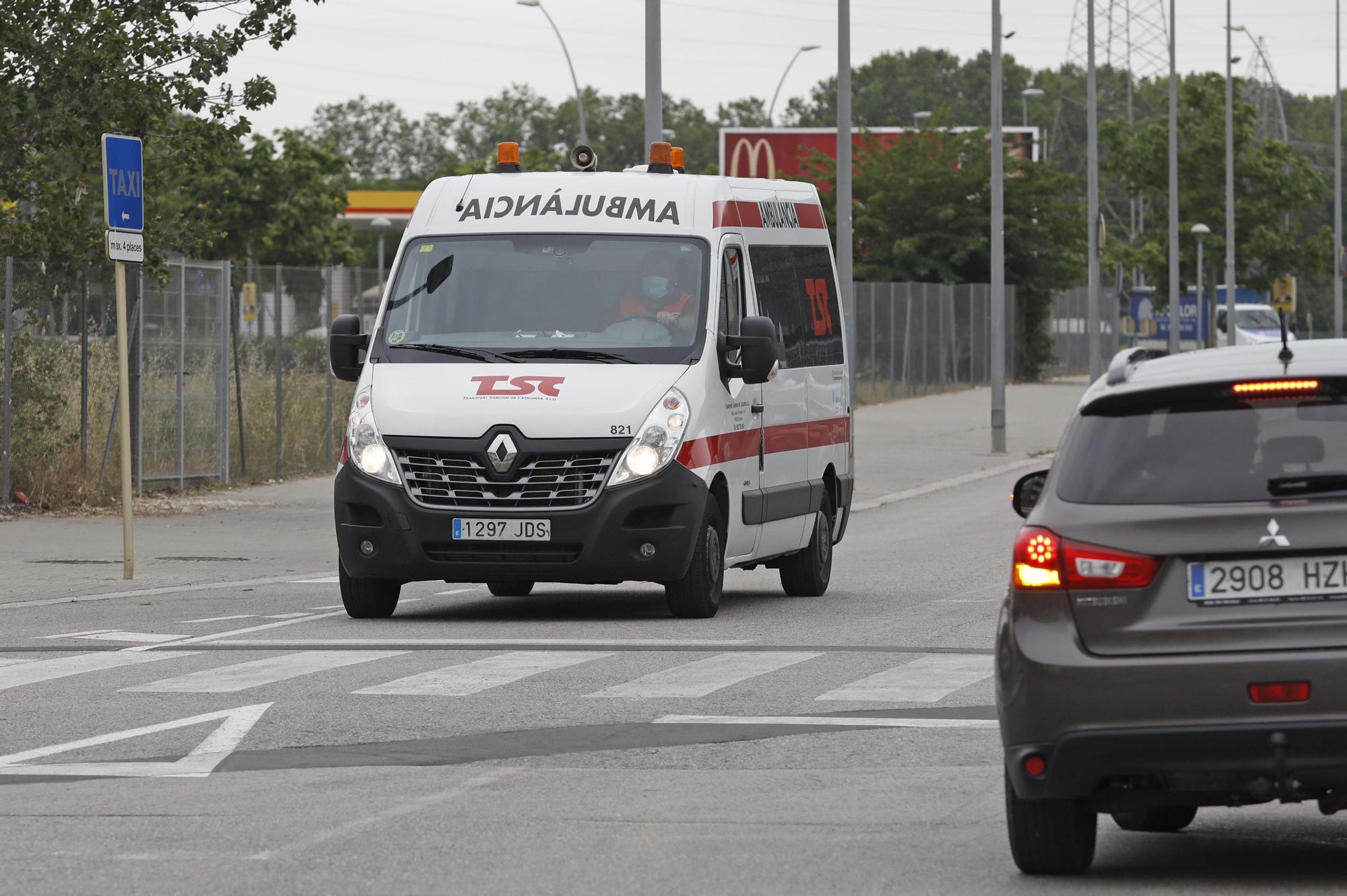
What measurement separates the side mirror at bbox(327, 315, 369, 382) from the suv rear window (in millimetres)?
8490

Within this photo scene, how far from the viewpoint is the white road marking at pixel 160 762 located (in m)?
8.62

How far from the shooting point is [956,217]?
5769 centimetres

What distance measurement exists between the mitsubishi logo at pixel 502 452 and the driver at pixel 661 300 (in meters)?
1.26

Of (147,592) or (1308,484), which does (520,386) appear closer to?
(147,592)

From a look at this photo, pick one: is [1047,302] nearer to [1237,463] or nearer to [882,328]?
[882,328]

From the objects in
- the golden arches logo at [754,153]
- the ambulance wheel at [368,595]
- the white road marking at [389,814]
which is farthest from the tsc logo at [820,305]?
the golden arches logo at [754,153]

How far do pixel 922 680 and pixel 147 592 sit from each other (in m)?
6.83

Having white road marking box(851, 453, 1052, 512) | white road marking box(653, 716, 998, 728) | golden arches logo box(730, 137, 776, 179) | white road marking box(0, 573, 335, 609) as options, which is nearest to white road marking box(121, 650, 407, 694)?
white road marking box(653, 716, 998, 728)

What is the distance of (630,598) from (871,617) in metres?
2.09

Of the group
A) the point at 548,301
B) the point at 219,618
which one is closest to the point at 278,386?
the point at 219,618

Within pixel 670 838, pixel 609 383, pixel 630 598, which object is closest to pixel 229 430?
pixel 630 598

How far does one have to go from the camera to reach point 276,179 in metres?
70.2

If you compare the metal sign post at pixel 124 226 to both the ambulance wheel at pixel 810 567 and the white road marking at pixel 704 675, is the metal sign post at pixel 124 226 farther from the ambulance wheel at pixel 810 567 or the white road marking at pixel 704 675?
the white road marking at pixel 704 675

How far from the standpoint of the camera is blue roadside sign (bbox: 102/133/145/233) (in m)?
16.9
